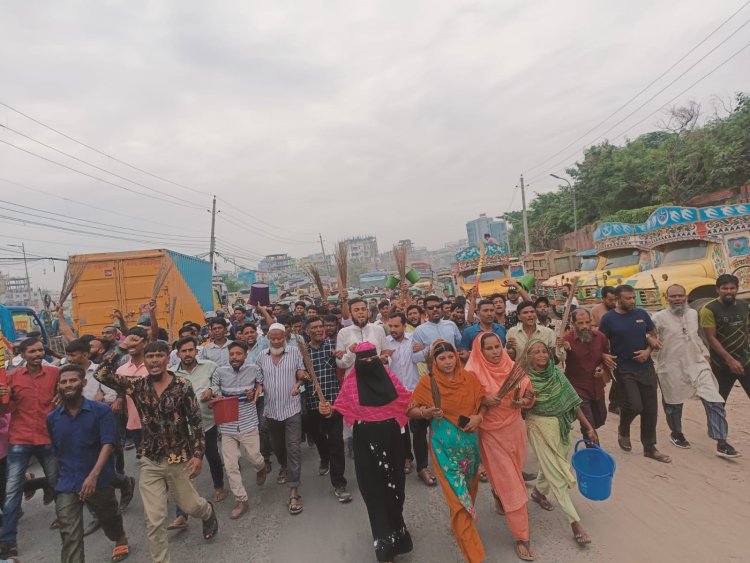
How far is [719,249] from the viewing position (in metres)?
8.28

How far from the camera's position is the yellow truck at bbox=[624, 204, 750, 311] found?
796 centimetres

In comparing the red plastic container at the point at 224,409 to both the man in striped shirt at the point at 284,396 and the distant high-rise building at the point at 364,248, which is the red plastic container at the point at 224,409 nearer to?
the man in striped shirt at the point at 284,396

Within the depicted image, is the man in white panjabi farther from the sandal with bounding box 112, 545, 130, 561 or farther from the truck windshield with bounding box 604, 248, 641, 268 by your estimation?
the truck windshield with bounding box 604, 248, 641, 268

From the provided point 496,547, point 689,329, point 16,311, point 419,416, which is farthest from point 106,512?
point 16,311

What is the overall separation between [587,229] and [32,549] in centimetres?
Result: 2837

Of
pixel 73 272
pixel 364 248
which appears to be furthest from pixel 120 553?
pixel 364 248

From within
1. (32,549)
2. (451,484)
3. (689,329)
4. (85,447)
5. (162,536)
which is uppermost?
(689,329)

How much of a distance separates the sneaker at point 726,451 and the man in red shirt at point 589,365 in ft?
4.19

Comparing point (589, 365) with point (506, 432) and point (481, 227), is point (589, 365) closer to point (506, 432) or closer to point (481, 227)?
point (506, 432)

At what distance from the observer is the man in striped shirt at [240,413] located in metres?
4.14

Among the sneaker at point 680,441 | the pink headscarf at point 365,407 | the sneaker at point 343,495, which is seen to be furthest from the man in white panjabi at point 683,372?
the sneaker at point 343,495

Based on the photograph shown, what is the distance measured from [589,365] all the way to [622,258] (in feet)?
28.0

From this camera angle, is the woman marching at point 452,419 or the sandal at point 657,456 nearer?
the woman marching at point 452,419

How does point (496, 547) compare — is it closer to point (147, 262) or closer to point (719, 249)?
point (719, 249)
